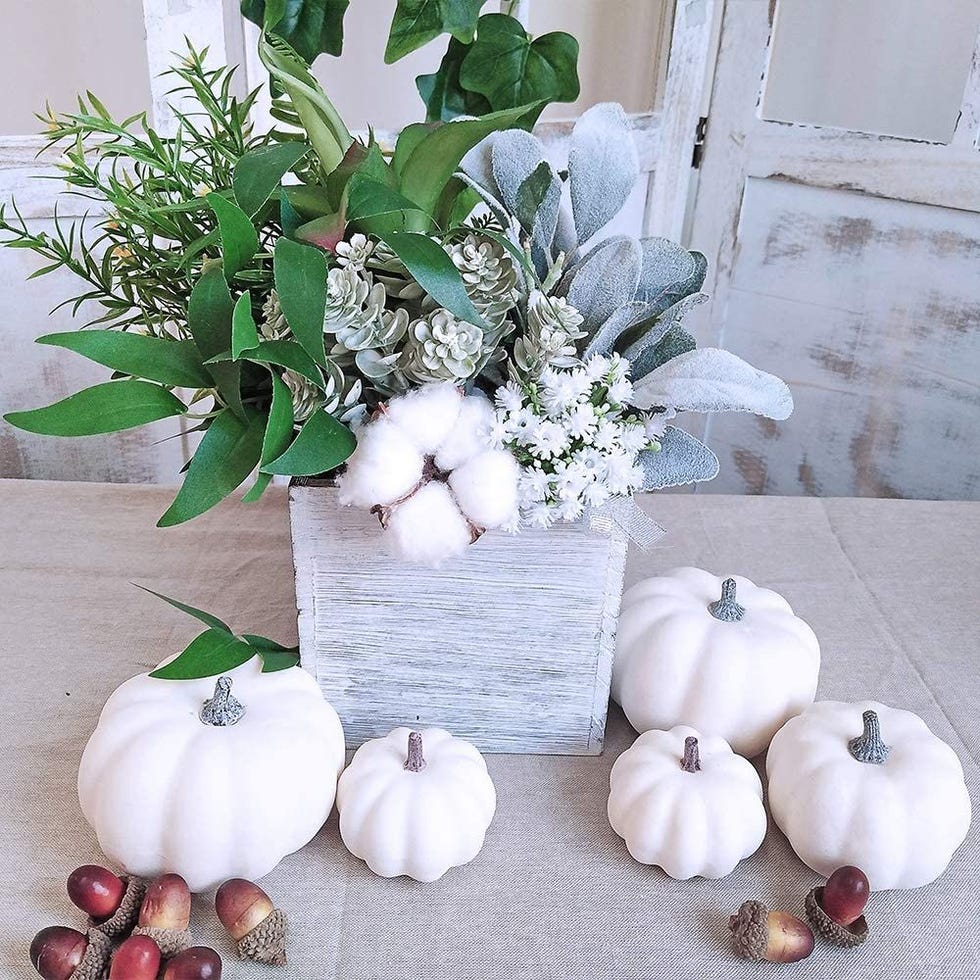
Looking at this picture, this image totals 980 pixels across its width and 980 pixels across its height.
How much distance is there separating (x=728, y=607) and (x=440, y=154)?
1.25ft

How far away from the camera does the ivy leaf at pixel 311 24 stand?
0.91 meters

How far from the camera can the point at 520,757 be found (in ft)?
2.45

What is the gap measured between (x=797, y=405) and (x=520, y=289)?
1079 mm

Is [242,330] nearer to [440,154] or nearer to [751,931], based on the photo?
[440,154]

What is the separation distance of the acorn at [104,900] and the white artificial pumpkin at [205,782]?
3 cm

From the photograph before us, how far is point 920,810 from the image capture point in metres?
0.62

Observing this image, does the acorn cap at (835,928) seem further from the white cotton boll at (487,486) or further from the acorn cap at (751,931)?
the white cotton boll at (487,486)

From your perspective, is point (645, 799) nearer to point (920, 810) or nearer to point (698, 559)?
point (920, 810)

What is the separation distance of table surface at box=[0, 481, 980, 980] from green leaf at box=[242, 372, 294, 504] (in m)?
0.25

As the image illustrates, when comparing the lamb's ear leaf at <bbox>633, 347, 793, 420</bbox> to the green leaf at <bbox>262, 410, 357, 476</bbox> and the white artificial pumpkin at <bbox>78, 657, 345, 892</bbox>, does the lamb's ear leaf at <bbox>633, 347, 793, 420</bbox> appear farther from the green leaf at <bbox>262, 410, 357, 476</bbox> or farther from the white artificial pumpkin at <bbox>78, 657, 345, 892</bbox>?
the white artificial pumpkin at <bbox>78, 657, 345, 892</bbox>

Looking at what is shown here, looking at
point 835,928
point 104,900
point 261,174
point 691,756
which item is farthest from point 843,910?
point 261,174

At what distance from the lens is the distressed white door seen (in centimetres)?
137

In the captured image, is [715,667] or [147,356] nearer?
[147,356]

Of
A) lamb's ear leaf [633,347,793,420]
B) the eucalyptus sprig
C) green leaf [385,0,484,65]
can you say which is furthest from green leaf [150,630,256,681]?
green leaf [385,0,484,65]
